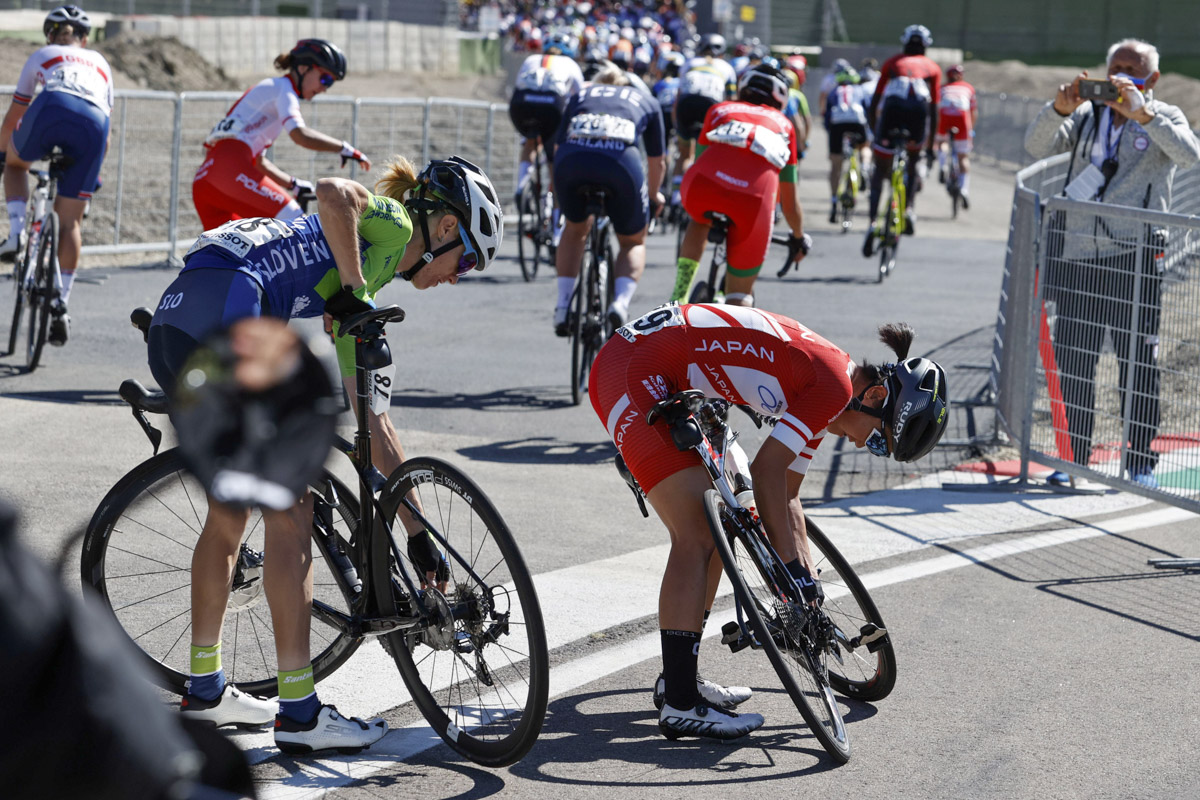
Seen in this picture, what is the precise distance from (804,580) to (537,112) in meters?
9.39

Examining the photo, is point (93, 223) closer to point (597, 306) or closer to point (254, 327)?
point (597, 306)

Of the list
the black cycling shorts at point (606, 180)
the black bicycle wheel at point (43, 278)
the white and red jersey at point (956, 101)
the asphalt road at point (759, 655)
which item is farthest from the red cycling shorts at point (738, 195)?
the white and red jersey at point (956, 101)

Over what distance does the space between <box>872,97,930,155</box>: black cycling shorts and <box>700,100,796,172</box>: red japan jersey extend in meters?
7.01

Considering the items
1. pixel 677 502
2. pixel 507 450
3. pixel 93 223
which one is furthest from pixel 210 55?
pixel 677 502

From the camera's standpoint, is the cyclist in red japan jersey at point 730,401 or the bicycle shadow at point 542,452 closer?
the cyclist in red japan jersey at point 730,401

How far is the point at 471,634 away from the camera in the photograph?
405 cm

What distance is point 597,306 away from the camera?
361 inches

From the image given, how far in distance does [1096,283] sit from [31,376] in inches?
247

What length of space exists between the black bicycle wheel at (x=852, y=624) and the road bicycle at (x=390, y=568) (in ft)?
3.59

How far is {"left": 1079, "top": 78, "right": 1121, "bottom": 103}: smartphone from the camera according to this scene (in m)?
7.36

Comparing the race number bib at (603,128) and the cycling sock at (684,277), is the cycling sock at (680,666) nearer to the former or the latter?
the cycling sock at (684,277)

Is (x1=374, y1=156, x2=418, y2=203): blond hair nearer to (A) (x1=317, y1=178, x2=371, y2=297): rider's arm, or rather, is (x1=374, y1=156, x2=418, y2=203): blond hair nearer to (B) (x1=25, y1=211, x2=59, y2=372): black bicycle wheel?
(A) (x1=317, y1=178, x2=371, y2=297): rider's arm

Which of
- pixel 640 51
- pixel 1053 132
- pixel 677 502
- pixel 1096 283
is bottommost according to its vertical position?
pixel 677 502

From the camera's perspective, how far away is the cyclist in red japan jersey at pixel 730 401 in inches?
168
